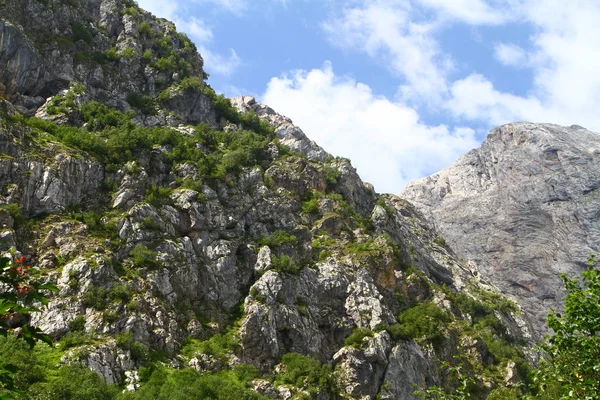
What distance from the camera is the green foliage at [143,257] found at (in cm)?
5372

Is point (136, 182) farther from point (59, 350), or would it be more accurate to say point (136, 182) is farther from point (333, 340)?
point (333, 340)

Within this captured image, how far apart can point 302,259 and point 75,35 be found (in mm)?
49994

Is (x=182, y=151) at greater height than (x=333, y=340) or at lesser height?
greater

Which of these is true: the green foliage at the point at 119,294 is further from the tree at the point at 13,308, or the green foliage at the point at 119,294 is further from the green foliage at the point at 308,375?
the tree at the point at 13,308

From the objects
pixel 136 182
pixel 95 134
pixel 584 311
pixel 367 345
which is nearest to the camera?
pixel 584 311

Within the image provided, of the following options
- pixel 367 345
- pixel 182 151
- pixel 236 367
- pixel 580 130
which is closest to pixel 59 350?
pixel 236 367

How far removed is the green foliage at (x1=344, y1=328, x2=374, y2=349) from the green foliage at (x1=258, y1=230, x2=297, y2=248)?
13722 millimetres

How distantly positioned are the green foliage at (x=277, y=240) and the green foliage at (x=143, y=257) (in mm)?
14340

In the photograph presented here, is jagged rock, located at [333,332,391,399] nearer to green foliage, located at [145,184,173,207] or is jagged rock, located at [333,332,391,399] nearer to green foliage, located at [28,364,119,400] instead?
green foliage, located at [28,364,119,400]

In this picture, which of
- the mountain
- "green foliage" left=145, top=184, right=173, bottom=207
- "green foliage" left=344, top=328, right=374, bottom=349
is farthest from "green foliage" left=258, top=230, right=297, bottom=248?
"green foliage" left=344, top=328, right=374, bottom=349

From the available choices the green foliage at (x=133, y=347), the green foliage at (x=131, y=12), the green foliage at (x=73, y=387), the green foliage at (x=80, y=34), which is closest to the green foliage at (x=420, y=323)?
the green foliage at (x=133, y=347)

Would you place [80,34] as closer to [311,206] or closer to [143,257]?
[311,206]

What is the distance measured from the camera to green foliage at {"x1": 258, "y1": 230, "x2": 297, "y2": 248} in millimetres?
64375

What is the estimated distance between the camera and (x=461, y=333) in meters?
65.9
